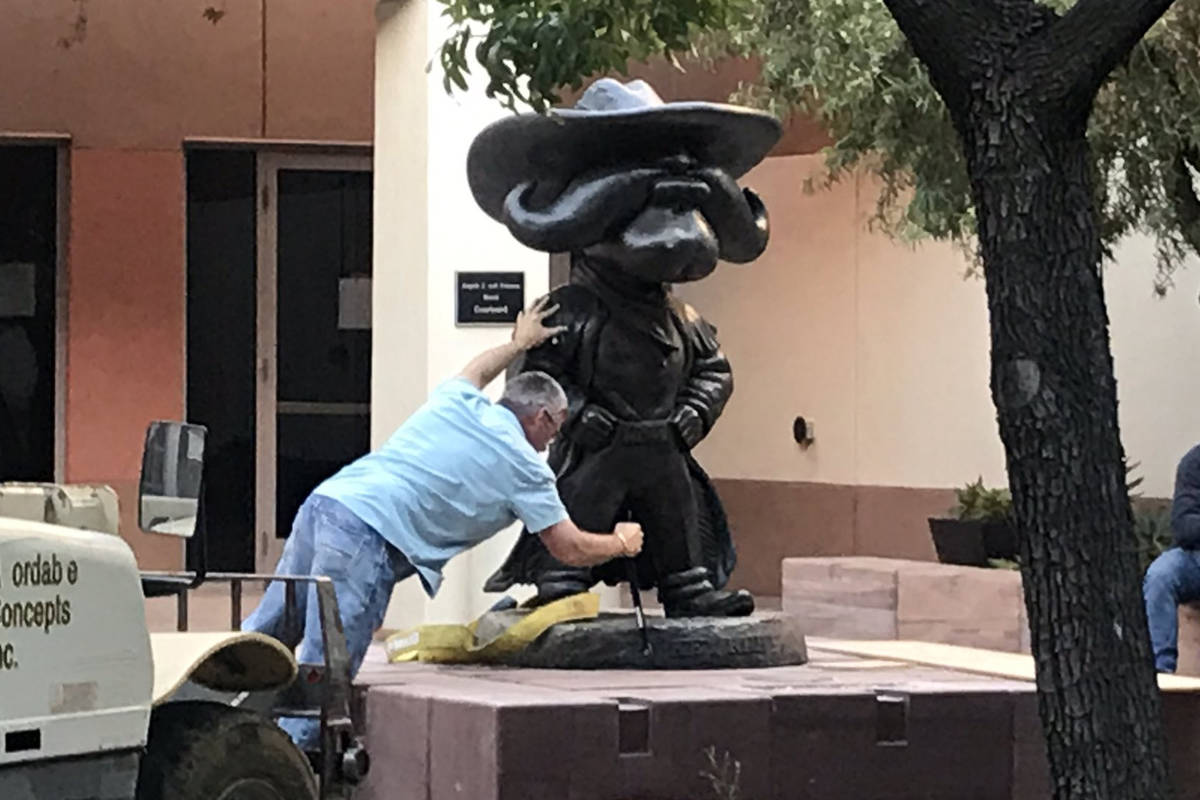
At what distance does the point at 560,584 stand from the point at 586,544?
748 mm

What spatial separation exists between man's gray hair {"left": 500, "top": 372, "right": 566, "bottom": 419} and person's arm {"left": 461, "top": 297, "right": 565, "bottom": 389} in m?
0.23

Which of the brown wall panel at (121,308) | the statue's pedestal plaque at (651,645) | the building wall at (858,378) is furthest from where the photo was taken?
the brown wall panel at (121,308)

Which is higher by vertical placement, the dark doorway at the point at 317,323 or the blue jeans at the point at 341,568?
the dark doorway at the point at 317,323

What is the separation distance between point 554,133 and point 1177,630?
400cm

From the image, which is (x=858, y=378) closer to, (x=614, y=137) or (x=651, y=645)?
(x=614, y=137)

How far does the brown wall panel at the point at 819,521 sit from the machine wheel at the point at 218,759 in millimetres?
9478

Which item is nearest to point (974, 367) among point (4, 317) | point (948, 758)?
point (4, 317)

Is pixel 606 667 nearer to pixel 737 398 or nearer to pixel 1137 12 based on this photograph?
pixel 1137 12

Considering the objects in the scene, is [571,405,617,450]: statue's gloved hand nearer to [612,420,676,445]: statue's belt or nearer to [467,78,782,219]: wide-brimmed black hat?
[612,420,676,445]: statue's belt

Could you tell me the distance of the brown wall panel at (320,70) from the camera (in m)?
15.1

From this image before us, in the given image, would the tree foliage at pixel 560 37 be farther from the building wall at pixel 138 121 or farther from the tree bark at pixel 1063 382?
the building wall at pixel 138 121

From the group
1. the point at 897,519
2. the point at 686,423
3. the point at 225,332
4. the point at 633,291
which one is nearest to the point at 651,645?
the point at 686,423

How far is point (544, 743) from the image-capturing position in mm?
6684

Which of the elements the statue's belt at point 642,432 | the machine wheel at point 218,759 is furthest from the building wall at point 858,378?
the machine wheel at point 218,759
